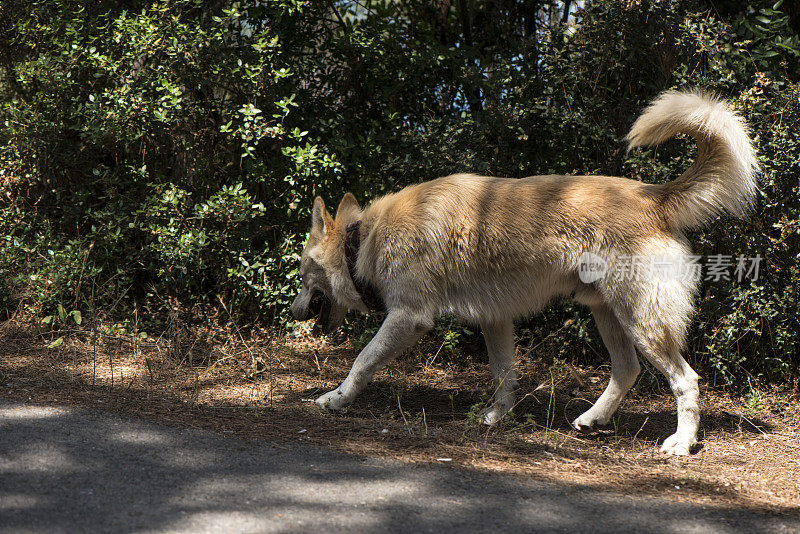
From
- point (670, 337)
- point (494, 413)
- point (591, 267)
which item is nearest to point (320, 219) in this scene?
point (494, 413)

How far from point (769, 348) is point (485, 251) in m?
2.67

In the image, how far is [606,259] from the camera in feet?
15.2

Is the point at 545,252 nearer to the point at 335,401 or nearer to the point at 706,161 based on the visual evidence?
the point at 706,161

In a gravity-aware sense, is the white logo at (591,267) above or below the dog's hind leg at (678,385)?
above

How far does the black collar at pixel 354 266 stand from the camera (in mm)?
5273

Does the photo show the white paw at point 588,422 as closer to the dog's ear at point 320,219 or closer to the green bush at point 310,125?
the green bush at point 310,125

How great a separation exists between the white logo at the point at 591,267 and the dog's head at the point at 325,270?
1.70m

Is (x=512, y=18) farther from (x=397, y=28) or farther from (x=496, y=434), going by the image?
(x=496, y=434)

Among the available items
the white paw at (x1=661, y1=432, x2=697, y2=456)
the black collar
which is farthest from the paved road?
the black collar

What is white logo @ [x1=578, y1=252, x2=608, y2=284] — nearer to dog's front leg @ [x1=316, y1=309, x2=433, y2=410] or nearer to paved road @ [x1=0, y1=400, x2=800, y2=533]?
dog's front leg @ [x1=316, y1=309, x2=433, y2=410]

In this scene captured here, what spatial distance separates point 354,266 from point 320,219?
1.60 feet

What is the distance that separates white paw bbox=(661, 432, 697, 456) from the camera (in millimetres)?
4539

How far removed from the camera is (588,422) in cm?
497

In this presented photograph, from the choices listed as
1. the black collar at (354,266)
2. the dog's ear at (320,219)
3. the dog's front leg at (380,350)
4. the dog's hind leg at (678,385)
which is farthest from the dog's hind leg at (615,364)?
the dog's ear at (320,219)
